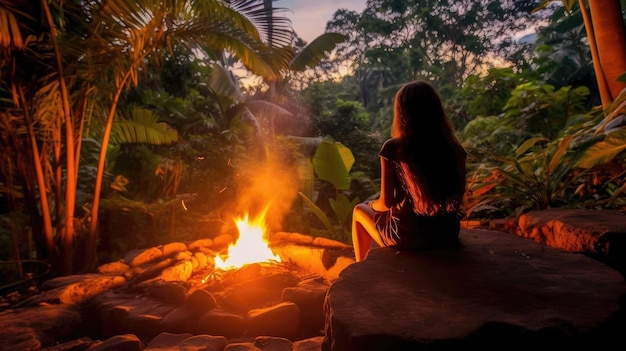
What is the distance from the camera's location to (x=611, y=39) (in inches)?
135

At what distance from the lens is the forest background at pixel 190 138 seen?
3270mm

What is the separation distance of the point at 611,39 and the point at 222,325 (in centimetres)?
451

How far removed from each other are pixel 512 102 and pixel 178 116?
22.9 ft

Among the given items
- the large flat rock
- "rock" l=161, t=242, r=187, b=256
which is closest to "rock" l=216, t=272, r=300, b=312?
the large flat rock

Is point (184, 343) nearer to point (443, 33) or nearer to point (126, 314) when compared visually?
point (126, 314)

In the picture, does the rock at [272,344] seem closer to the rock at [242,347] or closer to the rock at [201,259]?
the rock at [242,347]

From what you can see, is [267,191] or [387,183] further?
[267,191]

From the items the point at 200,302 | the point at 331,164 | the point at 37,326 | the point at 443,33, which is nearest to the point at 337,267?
the point at 200,302

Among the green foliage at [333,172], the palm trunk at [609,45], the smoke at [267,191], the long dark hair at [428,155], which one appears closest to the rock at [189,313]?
the long dark hair at [428,155]

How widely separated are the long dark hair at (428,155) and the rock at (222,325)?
1.54 m

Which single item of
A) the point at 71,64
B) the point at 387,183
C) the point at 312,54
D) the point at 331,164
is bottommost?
the point at 387,183

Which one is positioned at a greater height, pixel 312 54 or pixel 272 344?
pixel 312 54

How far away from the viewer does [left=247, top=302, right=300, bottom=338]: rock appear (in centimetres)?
250

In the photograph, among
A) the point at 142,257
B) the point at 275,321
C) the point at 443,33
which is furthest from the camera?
the point at 443,33
